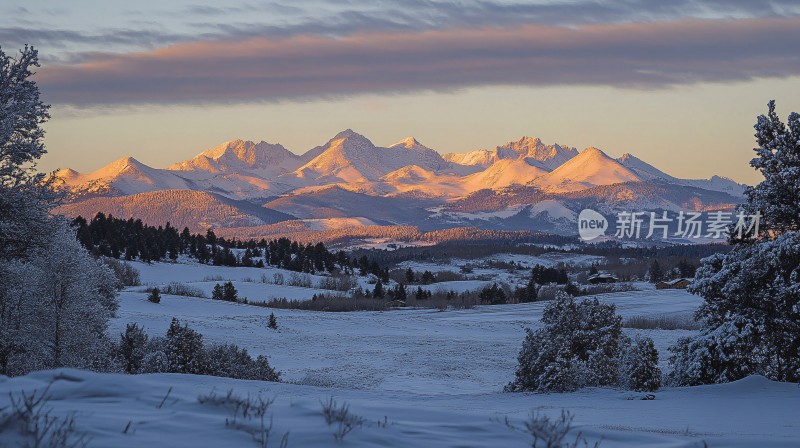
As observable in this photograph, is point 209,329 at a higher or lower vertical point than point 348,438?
lower

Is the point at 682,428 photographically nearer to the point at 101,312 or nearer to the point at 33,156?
the point at 33,156

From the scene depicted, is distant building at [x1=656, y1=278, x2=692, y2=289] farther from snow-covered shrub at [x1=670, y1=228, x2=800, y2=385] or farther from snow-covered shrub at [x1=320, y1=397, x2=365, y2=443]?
snow-covered shrub at [x1=320, y1=397, x2=365, y2=443]

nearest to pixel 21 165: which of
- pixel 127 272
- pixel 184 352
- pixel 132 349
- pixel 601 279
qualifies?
pixel 184 352

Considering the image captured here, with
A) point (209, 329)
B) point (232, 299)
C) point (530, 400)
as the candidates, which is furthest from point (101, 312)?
point (232, 299)

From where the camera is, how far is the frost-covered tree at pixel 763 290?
23.0 m

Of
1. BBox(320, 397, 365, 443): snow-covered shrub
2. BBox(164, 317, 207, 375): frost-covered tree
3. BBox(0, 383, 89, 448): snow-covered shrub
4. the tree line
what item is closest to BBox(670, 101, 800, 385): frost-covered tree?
BBox(164, 317, 207, 375): frost-covered tree

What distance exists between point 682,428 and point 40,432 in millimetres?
9276

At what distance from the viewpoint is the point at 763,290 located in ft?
76.9

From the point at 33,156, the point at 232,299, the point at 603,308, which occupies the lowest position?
Result: the point at 232,299

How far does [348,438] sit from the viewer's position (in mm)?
9547

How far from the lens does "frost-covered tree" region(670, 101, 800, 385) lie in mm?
23031

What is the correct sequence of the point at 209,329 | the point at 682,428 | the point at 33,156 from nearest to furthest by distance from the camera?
the point at 682,428, the point at 33,156, the point at 209,329

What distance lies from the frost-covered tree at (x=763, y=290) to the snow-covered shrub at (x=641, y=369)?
33.9 inches

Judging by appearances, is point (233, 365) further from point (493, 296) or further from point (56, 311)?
point (493, 296)
